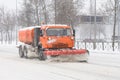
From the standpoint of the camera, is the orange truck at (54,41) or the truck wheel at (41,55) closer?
the orange truck at (54,41)

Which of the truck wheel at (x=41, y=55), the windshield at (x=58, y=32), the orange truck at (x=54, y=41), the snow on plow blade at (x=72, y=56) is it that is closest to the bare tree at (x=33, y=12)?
the orange truck at (x=54, y=41)

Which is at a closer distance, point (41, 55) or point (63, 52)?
point (63, 52)

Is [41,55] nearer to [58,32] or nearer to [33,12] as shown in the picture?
[58,32]

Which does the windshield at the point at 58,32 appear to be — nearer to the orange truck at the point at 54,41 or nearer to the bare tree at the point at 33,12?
the orange truck at the point at 54,41

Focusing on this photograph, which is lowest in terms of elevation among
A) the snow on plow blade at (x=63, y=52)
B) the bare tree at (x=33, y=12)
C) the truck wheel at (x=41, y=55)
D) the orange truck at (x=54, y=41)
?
the truck wheel at (x=41, y=55)

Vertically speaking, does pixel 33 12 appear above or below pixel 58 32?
above

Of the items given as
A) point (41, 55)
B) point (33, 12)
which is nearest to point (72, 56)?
point (41, 55)

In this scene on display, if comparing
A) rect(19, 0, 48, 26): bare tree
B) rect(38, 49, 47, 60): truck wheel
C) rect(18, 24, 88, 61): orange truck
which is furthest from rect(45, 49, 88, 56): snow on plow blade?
rect(19, 0, 48, 26): bare tree

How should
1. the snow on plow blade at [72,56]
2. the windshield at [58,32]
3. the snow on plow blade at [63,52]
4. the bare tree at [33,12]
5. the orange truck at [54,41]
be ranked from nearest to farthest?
the snow on plow blade at [63,52] → the snow on plow blade at [72,56] → the orange truck at [54,41] → the windshield at [58,32] → the bare tree at [33,12]

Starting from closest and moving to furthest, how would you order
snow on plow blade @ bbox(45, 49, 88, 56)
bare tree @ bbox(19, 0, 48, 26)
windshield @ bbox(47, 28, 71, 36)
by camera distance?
snow on plow blade @ bbox(45, 49, 88, 56) → windshield @ bbox(47, 28, 71, 36) → bare tree @ bbox(19, 0, 48, 26)

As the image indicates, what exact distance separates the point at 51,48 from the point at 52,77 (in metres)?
8.70

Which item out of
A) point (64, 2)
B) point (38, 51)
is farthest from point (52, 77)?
point (64, 2)

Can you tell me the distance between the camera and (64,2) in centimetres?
4562

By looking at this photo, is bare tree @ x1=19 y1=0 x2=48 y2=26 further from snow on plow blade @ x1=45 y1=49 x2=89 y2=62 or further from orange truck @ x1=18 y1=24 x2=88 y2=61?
snow on plow blade @ x1=45 y1=49 x2=89 y2=62
